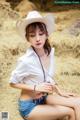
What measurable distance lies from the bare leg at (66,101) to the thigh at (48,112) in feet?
0.17

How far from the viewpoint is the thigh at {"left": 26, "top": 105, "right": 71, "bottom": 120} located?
3.07 m

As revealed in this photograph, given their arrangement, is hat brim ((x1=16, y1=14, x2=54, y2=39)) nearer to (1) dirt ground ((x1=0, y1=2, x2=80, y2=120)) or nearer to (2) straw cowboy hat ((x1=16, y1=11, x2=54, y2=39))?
(2) straw cowboy hat ((x1=16, y1=11, x2=54, y2=39))

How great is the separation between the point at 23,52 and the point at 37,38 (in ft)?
8.30

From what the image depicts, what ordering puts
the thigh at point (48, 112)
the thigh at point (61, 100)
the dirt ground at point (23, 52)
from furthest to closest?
the dirt ground at point (23, 52) < the thigh at point (61, 100) < the thigh at point (48, 112)

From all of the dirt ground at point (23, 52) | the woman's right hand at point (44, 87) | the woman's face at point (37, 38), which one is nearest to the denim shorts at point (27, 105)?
the woman's right hand at point (44, 87)

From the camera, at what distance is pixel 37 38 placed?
3129 millimetres

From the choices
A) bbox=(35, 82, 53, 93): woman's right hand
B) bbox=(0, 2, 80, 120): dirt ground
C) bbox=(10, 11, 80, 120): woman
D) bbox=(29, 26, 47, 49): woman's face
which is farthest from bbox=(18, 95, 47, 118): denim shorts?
bbox=(0, 2, 80, 120): dirt ground

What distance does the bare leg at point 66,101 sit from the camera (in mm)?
3152

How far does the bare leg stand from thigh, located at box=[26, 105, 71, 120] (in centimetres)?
5

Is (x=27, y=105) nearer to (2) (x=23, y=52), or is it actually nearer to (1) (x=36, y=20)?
(1) (x=36, y=20)

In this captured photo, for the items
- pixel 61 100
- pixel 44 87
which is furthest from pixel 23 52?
pixel 44 87

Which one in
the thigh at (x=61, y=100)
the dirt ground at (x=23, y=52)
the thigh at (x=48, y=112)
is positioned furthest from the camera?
the dirt ground at (x=23, y=52)

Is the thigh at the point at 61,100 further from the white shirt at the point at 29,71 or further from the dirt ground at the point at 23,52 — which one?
the dirt ground at the point at 23,52

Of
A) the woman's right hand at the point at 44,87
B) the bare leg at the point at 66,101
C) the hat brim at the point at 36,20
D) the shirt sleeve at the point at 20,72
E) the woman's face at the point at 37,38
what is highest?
the hat brim at the point at 36,20
